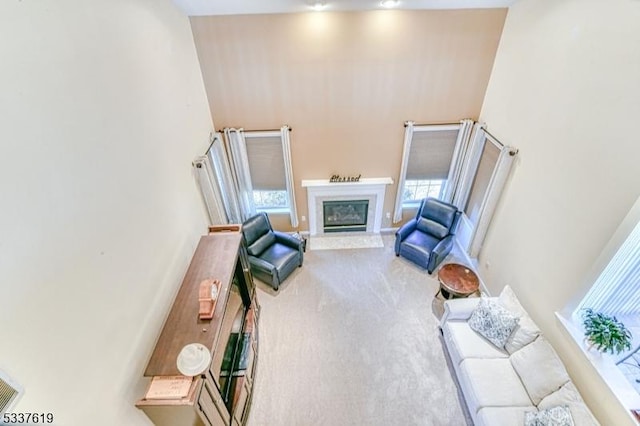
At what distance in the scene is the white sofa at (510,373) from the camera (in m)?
3.22

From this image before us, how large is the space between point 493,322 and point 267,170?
428 cm

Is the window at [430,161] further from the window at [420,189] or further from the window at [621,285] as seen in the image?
the window at [621,285]

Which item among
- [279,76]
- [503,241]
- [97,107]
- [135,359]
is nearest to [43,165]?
[97,107]

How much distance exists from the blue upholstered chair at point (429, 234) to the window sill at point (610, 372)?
2321 millimetres

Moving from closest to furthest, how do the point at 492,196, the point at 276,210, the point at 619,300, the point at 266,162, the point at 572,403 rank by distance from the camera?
the point at 572,403 < the point at 619,300 < the point at 492,196 < the point at 266,162 < the point at 276,210

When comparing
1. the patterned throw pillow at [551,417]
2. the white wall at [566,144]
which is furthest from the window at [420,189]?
the patterned throw pillow at [551,417]

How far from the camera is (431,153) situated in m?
5.63

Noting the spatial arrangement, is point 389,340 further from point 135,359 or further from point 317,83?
point 317,83

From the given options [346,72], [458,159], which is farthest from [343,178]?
[458,159]

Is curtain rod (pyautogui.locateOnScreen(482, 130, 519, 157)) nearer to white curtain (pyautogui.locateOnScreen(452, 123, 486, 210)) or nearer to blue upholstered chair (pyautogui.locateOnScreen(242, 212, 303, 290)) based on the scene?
white curtain (pyautogui.locateOnScreen(452, 123, 486, 210))

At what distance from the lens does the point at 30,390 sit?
5.31 feet

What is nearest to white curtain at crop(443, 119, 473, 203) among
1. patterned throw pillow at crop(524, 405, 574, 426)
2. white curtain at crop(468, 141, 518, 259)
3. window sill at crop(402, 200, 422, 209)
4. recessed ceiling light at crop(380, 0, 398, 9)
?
window sill at crop(402, 200, 422, 209)

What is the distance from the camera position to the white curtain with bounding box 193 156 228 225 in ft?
14.1

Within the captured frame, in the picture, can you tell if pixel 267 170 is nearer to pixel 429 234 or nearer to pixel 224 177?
pixel 224 177
